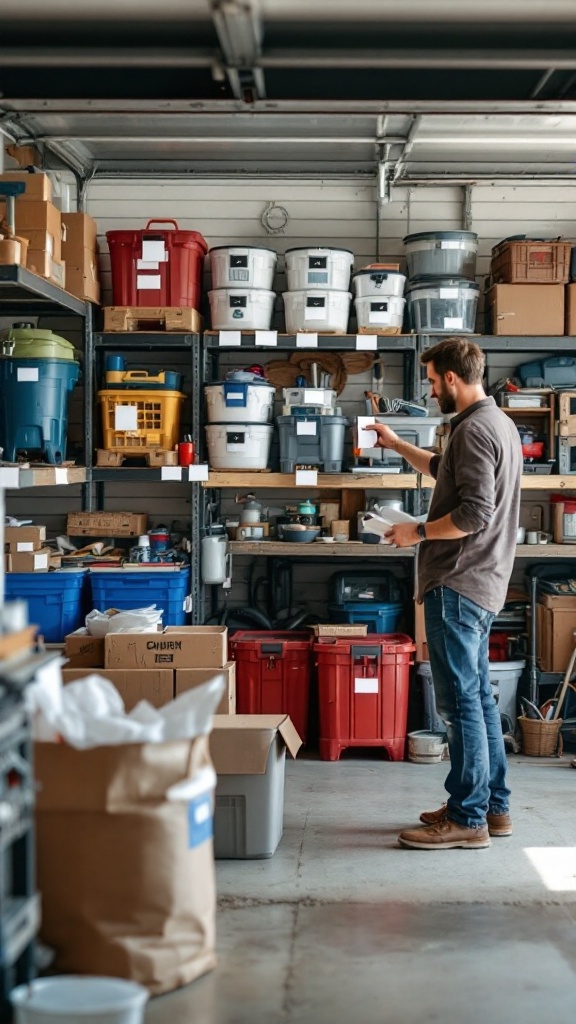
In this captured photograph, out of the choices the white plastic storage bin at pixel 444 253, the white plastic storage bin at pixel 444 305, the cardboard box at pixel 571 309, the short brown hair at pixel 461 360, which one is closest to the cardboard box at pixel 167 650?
the short brown hair at pixel 461 360

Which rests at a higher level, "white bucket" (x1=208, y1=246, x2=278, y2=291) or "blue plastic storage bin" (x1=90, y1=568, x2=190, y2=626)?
"white bucket" (x1=208, y1=246, x2=278, y2=291)

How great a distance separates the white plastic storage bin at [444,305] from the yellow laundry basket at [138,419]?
4.74 feet

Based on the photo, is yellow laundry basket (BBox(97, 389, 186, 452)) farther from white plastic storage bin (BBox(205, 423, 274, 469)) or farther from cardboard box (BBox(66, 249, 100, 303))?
cardboard box (BBox(66, 249, 100, 303))

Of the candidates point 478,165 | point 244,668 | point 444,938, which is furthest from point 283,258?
point 444,938

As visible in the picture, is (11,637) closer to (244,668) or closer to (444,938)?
(444,938)

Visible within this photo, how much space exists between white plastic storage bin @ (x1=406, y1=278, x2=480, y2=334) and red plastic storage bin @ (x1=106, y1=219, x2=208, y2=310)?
1280 millimetres

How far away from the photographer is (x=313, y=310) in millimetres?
6125

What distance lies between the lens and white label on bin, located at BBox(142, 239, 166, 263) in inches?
241

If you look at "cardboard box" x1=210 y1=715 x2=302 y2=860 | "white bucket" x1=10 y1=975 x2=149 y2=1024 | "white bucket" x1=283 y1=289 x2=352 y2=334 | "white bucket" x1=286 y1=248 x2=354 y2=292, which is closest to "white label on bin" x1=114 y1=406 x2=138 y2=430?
"white bucket" x1=283 y1=289 x2=352 y2=334

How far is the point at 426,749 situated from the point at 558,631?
1.01 meters

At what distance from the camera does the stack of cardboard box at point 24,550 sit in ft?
18.7

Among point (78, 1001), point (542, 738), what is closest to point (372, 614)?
point (542, 738)

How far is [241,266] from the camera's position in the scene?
6090mm

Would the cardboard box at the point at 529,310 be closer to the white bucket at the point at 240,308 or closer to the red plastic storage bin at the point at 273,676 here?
the white bucket at the point at 240,308
